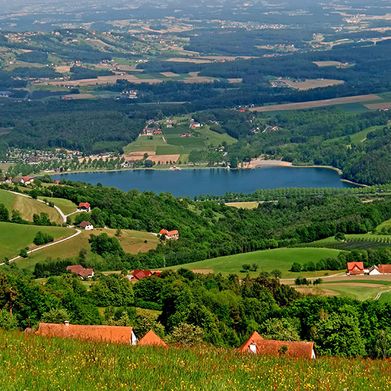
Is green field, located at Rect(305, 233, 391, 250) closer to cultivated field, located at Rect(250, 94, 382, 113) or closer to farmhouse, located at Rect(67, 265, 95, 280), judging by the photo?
farmhouse, located at Rect(67, 265, 95, 280)

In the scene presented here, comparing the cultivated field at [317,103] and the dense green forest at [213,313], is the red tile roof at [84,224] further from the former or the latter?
the cultivated field at [317,103]

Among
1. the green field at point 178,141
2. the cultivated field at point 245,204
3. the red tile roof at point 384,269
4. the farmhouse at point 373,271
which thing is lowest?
the green field at point 178,141

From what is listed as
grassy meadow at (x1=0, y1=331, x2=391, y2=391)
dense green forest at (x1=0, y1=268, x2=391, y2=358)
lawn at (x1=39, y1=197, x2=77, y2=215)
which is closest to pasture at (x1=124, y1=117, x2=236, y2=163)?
lawn at (x1=39, y1=197, x2=77, y2=215)

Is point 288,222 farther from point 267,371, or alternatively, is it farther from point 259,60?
point 259,60

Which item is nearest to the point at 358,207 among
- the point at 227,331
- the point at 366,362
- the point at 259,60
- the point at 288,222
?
the point at 288,222

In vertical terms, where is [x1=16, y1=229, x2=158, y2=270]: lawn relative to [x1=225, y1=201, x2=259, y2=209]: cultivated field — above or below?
above


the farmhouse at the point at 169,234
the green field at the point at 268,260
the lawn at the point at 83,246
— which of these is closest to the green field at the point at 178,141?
the farmhouse at the point at 169,234

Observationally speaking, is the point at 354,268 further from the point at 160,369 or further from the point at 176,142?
the point at 176,142
